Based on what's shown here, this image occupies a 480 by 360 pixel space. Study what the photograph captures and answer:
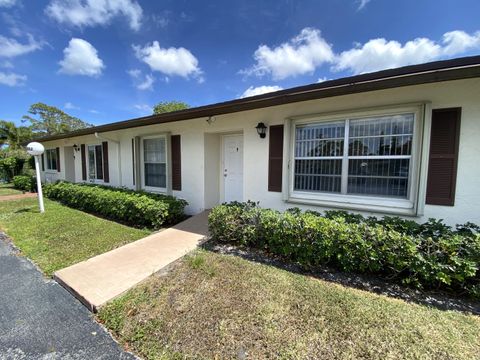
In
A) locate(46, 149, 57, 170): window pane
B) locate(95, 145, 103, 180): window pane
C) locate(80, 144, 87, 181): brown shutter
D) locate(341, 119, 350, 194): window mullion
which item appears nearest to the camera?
locate(341, 119, 350, 194): window mullion

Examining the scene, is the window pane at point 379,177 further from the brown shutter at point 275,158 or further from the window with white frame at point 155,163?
the window with white frame at point 155,163

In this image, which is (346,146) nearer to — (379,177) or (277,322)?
(379,177)

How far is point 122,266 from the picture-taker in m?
3.28

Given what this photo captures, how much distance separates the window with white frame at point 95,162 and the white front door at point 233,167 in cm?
601

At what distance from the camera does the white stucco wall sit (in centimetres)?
319

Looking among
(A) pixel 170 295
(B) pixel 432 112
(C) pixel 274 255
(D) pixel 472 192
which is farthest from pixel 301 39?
(A) pixel 170 295

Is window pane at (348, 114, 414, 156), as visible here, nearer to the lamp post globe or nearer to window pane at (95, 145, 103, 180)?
the lamp post globe

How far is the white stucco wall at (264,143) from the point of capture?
3.19 metres

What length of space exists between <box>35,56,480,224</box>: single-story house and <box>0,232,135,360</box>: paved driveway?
3678 millimetres

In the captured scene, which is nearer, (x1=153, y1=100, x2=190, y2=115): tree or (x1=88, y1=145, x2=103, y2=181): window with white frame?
(x1=88, y1=145, x2=103, y2=181): window with white frame

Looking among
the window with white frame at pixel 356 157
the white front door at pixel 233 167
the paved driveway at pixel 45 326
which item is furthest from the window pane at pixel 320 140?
the paved driveway at pixel 45 326

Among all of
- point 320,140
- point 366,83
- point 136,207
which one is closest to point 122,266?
point 136,207

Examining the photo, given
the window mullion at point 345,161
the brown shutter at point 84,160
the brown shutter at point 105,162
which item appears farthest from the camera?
the brown shutter at point 84,160

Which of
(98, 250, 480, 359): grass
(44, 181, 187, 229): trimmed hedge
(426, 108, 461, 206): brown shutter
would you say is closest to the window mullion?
(426, 108, 461, 206): brown shutter
